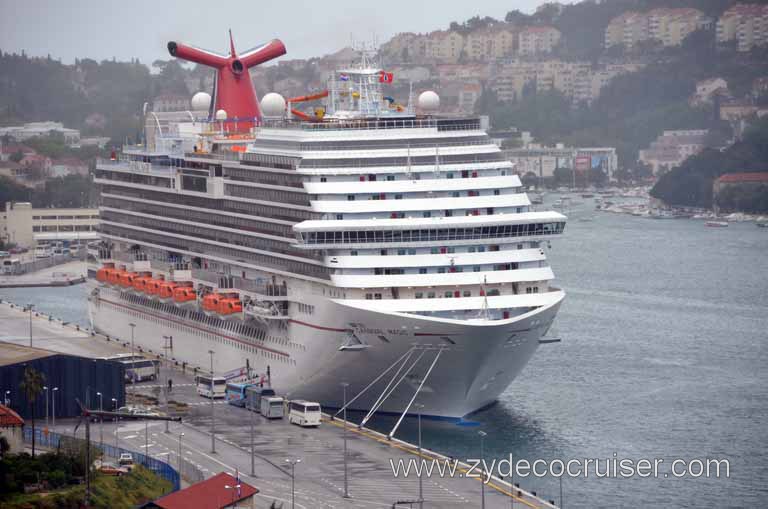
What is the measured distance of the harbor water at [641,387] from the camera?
4247 centimetres

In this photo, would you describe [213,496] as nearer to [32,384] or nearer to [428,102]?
[32,384]

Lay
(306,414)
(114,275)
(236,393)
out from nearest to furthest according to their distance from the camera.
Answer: (306,414) < (236,393) < (114,275)

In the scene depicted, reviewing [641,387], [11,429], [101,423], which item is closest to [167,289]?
[101,423]

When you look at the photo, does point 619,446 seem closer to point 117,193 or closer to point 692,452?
point 692,452

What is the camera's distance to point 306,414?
45.2 m

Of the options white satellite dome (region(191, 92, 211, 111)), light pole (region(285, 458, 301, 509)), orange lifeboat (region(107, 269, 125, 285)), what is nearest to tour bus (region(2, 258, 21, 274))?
white satellite dome (region(191, 92, 211, 111))

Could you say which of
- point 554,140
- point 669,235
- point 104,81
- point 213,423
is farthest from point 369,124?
point 554,140

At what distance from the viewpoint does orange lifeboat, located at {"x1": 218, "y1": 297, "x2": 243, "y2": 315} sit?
50938 millimetres

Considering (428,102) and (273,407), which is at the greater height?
(428,102)

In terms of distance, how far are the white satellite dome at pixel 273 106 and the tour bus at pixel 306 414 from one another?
1687 centimetres

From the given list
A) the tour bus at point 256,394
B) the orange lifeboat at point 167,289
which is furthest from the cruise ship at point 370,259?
the tour bus at point 256,394

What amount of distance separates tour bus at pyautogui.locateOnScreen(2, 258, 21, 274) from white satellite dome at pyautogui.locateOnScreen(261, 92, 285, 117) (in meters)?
40.3

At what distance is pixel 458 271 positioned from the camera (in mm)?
45594

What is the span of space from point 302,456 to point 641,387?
15286 mm
